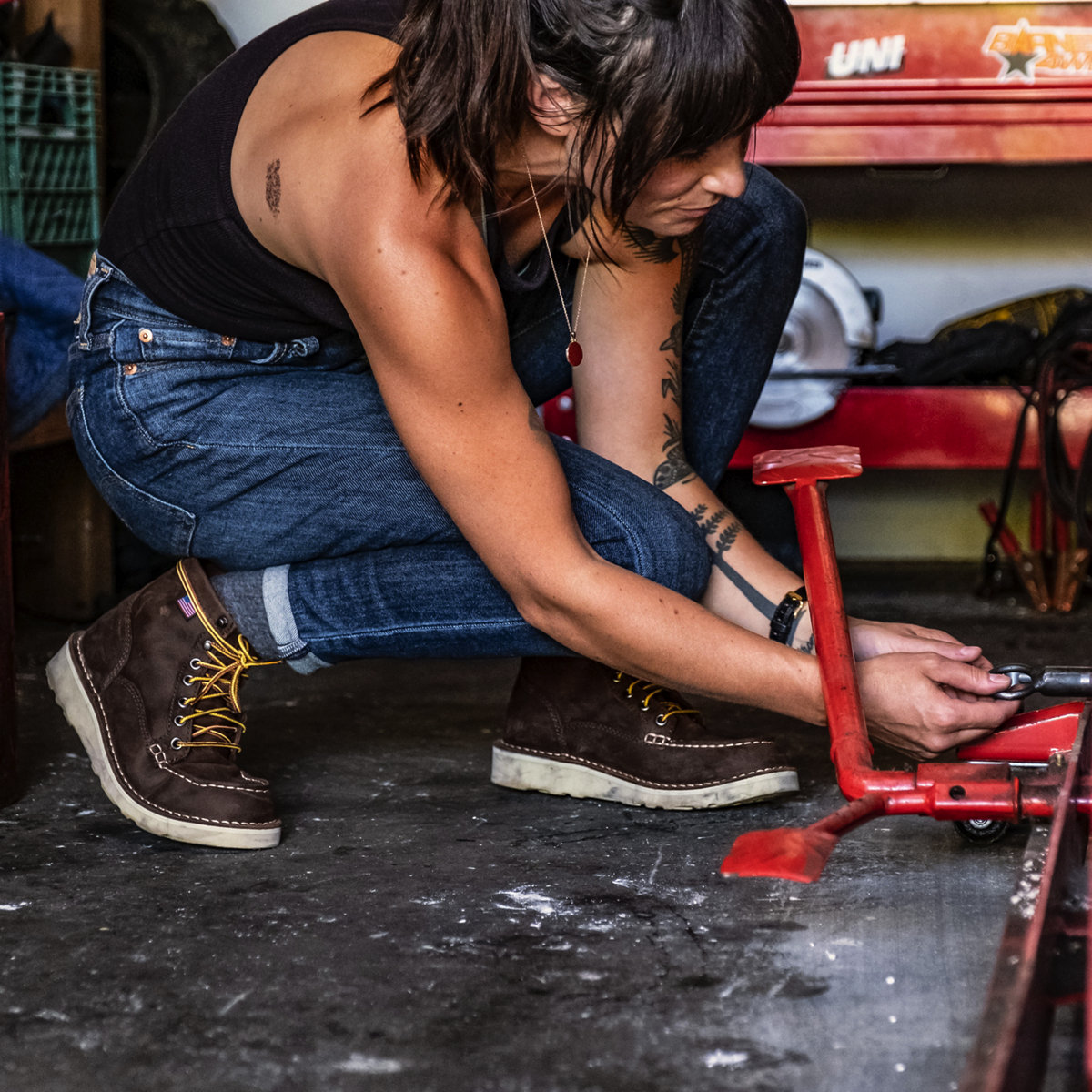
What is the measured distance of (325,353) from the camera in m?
1.31

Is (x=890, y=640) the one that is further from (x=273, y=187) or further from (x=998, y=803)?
(x=273, y=187)

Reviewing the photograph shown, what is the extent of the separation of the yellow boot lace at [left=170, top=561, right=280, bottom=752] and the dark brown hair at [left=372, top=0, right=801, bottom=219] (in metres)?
0.50

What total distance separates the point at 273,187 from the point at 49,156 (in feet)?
3.79

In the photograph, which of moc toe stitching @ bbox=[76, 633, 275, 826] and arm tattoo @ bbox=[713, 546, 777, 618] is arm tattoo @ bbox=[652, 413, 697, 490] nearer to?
arm tattoo @ bbox=[713, 546, 777, 618]

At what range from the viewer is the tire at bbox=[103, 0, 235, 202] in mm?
2307

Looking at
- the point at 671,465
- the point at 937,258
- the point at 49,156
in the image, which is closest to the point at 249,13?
the point at 49,156

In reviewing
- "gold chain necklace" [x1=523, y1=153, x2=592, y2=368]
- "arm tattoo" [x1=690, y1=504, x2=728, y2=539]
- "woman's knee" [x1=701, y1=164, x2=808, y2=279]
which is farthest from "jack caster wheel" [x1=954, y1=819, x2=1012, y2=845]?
"woman's knee" [x1=701, y1=164, x2=808, y2=279]

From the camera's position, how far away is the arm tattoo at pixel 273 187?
1.12 meters

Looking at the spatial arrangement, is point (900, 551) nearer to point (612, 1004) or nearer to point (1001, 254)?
point (1001, 254)

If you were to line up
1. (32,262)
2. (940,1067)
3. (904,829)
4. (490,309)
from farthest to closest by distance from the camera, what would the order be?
(32,262)
(904,829)
(490,309)
(940,1067)

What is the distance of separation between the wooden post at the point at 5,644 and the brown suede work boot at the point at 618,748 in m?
0.48

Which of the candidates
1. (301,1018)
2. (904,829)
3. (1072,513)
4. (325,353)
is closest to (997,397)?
(1072,513)

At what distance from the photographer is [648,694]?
53.2 inches

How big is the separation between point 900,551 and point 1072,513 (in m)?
0.74
